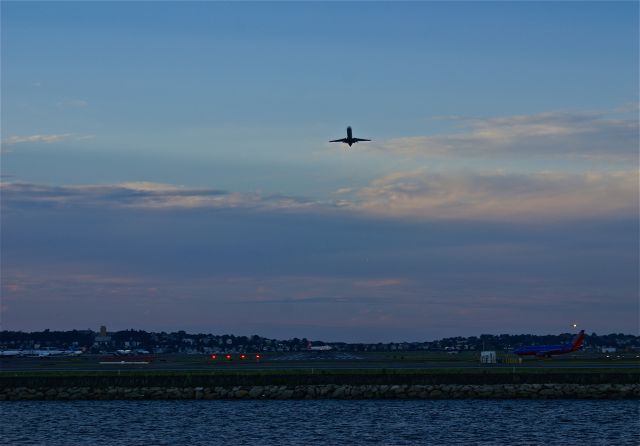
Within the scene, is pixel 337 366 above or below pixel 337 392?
above

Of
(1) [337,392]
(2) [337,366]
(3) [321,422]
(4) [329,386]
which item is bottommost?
(3) [321,422]

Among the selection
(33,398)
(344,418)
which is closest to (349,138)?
(344,418)

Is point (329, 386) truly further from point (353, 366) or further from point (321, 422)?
point (353, 366)

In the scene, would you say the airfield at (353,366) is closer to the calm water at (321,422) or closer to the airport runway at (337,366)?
the airport runway at (337,366)

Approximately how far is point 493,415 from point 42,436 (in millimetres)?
34814

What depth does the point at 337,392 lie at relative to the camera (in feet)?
286

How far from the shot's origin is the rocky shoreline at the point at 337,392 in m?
84.1

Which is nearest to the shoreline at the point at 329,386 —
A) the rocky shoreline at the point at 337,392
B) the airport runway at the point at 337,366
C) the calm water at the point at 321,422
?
the rocky shoreline at the point at 337,392

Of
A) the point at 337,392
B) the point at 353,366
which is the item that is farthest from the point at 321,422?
the point at 353,366

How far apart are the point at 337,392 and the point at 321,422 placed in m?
17.2

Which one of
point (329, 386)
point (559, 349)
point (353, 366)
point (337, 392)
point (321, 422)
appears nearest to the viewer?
point (321, 422)

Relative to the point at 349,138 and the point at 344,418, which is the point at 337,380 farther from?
the point at 349,138

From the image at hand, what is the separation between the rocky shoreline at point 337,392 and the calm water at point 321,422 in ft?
3.89

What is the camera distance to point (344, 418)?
72688 mm
